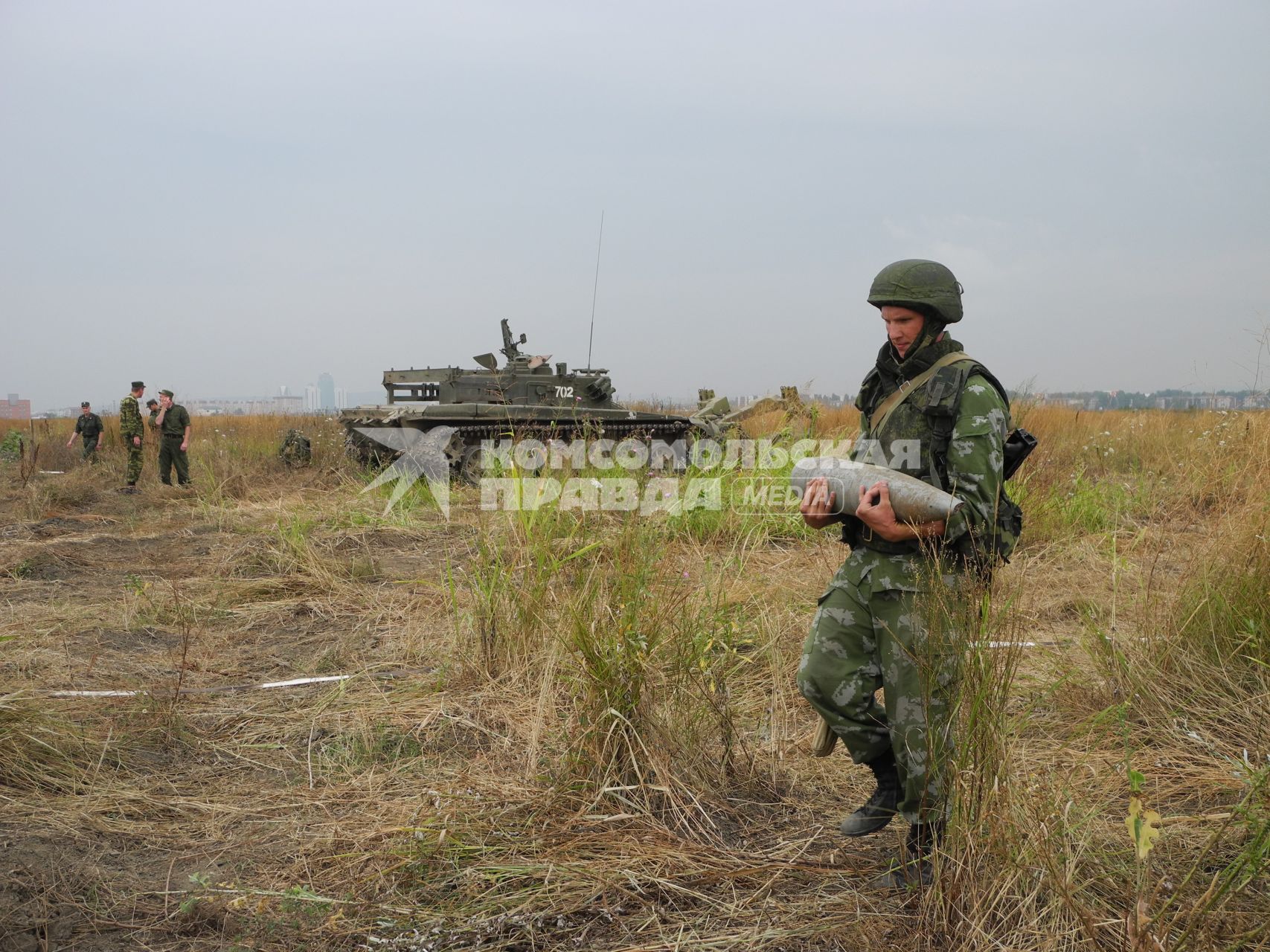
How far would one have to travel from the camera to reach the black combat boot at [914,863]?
2596 millimetres

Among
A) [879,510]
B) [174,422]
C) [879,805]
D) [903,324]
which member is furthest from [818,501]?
[174,422]

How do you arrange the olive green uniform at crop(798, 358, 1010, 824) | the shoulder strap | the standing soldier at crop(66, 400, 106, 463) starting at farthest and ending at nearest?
the standing soldier at crop(66, 400, 106, 463)
the shoulder strap
the olive green uniform at crop(798, 358, 1010, 824)

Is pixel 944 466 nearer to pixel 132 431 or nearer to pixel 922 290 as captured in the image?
pixel 922 290

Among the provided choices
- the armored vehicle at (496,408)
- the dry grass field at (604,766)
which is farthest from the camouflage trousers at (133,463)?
the dry grass field at (604,766)

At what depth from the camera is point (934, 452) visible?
9.25 ft

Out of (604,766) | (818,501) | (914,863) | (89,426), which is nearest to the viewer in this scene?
(914,863)

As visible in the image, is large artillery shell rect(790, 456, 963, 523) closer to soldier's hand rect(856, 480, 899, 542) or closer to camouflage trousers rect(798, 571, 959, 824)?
soldier's hand rect(856, 480, 899, 542)

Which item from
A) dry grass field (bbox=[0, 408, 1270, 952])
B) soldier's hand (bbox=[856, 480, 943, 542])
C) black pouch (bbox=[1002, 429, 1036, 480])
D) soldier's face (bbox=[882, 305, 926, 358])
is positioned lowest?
dry grass field (bbox=[0, 408, 1270, 952])

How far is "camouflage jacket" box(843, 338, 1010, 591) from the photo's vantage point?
2662mm

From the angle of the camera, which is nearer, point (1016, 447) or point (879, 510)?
point (879, 510)

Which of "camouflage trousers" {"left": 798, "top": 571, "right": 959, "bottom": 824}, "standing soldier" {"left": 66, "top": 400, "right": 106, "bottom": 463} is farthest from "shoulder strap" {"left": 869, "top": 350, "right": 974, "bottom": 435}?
"standing soldier" {"left": 66, "top": 400, "right": 106, "bottom": 463}

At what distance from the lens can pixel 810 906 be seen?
2.62m

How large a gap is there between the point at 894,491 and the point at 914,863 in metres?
0.96

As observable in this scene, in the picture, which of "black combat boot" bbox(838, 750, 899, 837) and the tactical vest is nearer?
the tactical vest
